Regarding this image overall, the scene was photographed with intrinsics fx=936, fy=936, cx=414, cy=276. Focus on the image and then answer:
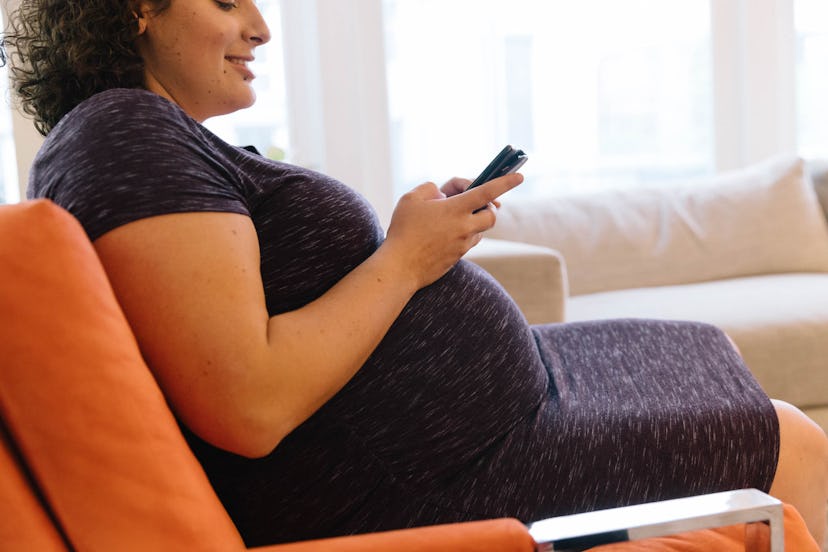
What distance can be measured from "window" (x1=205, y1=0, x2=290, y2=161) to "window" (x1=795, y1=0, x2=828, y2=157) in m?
2.22

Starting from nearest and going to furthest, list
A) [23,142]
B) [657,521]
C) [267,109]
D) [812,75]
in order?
[657,521]
[23,142]
[267,109]
[812,75]

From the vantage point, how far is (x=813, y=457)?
1.14 m

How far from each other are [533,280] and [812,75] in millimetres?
2468

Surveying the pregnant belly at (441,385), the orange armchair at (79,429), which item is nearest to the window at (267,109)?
the pregnant belly at (441,385)

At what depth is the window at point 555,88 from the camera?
3.70 meters

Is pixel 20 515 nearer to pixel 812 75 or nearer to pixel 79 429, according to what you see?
pixel 79 429

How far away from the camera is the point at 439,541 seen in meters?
0.81

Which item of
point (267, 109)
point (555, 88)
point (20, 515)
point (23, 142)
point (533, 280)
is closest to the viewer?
point (20, 515)

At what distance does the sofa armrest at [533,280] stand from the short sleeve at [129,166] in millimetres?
1361

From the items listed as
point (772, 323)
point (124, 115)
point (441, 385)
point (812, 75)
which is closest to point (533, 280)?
point (772, 323)

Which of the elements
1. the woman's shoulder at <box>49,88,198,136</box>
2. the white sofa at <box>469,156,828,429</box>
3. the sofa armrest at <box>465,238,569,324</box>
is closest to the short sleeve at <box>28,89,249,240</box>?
the woman's shoulder at <box>49,88,198,136</box>

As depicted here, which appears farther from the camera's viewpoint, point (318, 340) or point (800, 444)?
point (800, 444)

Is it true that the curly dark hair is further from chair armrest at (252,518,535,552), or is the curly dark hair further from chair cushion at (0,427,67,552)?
chair armrest at (252,518,535,552)

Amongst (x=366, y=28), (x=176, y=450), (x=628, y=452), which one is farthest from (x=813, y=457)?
(x=366, y=28)
